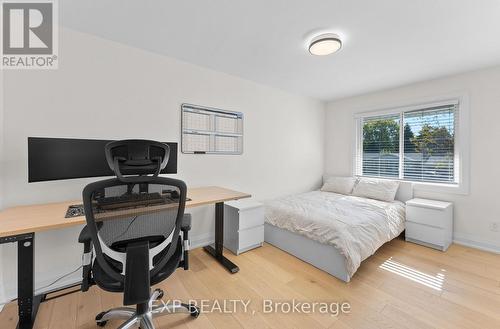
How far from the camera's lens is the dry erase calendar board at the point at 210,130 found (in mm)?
2496

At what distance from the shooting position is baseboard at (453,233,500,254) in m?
2.50

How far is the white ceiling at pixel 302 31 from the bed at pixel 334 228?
5.93 ft

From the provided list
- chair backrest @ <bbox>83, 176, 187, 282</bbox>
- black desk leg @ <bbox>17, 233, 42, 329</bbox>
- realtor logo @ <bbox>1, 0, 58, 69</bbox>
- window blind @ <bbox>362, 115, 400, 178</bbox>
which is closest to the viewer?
chair backrest @ <bbox>83, 176, 187, 282</bbox>

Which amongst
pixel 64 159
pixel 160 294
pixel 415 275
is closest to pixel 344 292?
pixel 415 275

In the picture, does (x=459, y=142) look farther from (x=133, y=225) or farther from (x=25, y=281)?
(x=25, y=281)

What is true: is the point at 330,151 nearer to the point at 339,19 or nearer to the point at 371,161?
the point at 371,161

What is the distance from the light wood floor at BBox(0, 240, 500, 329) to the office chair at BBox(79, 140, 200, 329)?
58cm

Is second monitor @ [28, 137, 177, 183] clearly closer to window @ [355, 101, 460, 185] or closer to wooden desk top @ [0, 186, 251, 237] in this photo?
wooden desk top @ [0, 186, 251, 237]

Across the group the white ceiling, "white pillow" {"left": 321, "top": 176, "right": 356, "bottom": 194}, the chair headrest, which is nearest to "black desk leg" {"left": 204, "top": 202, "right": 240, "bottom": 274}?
the chair headrest

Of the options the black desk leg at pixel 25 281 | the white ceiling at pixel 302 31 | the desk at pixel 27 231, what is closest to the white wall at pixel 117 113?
the white ceiling at pixel 302 31

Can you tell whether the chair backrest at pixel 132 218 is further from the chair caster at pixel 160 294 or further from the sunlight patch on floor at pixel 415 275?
the sunlight patch on floor at pixel 415 275

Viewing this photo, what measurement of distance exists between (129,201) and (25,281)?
1.01 m

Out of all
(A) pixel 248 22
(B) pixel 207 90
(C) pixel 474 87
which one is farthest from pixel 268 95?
(C) pixel 474 87

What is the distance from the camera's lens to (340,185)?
12.1ft
